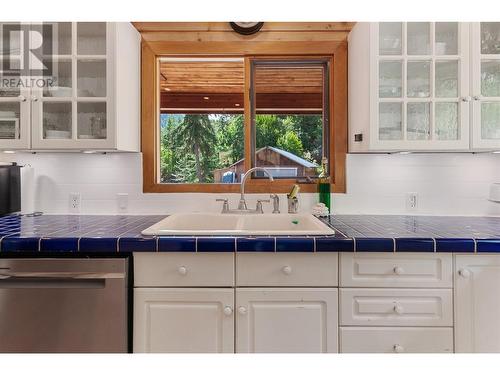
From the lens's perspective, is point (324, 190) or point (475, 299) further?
point (324, 190)

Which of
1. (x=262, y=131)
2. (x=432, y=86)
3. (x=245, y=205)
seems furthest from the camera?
(x=262, y=131)

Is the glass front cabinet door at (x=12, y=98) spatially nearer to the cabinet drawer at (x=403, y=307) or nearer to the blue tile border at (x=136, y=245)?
the blue tile border at (x=136, y=245)

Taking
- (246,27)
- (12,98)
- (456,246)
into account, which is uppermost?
(246,27)

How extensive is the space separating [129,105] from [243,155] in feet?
2.57

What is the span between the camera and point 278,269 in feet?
4.94

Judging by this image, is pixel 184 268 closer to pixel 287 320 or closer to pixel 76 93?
pixel 287 320

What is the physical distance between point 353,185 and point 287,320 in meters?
1.04

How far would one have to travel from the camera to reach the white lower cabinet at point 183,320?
4.93 feet

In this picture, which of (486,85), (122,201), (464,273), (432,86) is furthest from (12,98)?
(486,85)

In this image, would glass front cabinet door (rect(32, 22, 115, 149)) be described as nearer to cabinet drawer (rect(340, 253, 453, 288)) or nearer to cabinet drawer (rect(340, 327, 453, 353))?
cabinet drawer (rect(340, 253, 453, 288))

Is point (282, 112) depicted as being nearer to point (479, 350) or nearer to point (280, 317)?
point (280, 317)

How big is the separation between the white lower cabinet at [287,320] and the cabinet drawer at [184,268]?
4.2 inches

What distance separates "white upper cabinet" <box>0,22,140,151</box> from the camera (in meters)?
1.89

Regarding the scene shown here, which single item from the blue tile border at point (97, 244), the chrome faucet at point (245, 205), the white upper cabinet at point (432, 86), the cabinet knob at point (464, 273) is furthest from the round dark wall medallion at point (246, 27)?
the cabinet knob at point (464, 273)
